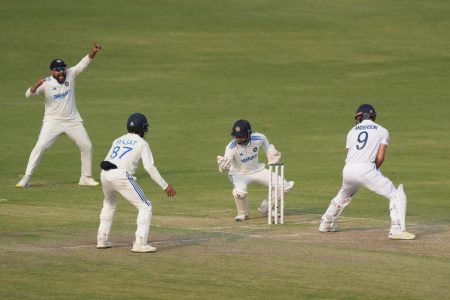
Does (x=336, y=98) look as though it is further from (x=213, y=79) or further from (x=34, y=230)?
(x=34, y=230)

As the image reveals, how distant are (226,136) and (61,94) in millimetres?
8846

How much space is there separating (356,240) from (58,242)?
4.55m

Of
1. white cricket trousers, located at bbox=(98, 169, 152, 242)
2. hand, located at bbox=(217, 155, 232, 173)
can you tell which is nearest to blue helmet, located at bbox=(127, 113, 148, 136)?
white cricket trousers, located at bbox=(98, 169, 152, 242)

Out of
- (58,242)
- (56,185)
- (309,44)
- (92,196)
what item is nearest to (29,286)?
(58,242)

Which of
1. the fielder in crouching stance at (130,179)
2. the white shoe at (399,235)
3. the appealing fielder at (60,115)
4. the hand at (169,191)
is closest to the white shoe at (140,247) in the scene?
the fielder in crouching stance at (130,179)

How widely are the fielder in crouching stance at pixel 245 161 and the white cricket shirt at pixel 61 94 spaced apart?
540cm

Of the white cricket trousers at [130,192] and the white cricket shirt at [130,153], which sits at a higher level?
the white cricket shirt at [130,153]

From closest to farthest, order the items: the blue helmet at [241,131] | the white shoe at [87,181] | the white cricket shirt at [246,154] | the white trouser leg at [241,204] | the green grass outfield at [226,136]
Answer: the green grass outfield at [226,136] → the blue helmet at [241,131] → the white trouser leg at [241,204] → the white cricket shirt at [246,154] → the white shoe at [87,181]

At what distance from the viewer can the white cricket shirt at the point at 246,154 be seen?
21.6 meters

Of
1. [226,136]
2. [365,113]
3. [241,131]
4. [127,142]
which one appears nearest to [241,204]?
[241,131]

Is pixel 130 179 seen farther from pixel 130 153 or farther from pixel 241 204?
pixel 241 204

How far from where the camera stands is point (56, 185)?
26422 millimetres

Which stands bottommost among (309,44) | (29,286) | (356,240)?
(29,286)

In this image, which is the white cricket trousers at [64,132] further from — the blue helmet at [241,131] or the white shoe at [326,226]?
the white shoe at [326,226]
